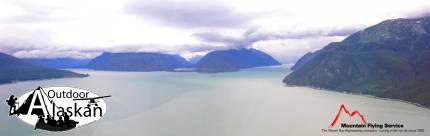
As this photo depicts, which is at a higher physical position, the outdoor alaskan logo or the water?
the outdoor alaskan logo

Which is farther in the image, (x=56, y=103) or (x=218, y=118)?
(x=218, y=118)

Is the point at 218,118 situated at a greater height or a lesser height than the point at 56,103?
lesser

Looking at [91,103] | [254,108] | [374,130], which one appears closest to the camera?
[91,103]

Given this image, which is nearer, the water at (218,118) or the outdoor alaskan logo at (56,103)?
the outdoor alaskan logo at (56,103)

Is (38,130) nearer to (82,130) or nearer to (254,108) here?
(82,130)

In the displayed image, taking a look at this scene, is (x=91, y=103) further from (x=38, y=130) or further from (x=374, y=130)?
(x=374, y=130)

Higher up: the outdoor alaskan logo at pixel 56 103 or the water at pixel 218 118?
the outdoor alaskan logo at pixel 56 103

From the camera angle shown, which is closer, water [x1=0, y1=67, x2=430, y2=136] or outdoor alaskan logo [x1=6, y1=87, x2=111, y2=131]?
outdoor alaskan logo [x1=6, y1=87, x2=111, y2=131]

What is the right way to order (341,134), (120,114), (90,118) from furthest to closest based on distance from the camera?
1. (120,114)
2. (341,134)
3. (90,118)

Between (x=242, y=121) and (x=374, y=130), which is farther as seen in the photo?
(x=242, y=121)

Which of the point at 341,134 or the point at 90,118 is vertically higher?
the point at 90,118

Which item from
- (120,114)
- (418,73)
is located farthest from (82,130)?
(418,73)
